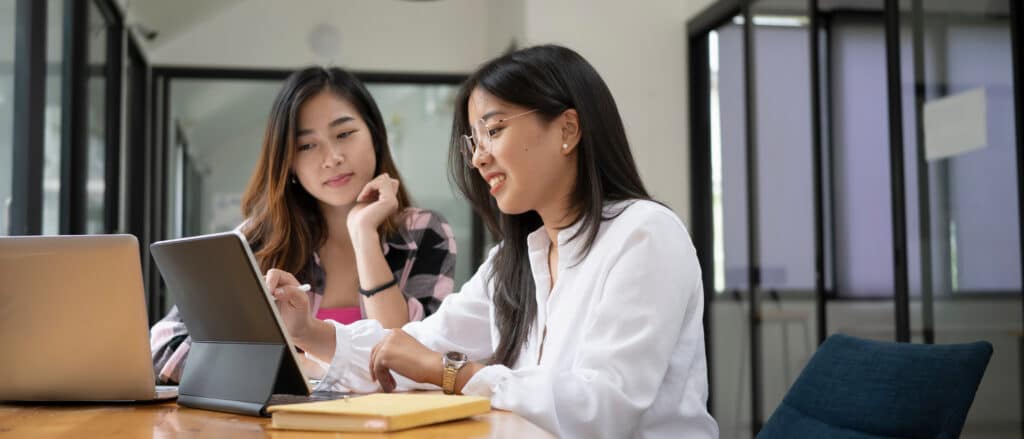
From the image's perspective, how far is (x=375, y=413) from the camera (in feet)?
4.10

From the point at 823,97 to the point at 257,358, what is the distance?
3299mm

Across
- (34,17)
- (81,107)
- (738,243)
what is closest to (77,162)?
(81,107)

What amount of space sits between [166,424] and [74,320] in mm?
331

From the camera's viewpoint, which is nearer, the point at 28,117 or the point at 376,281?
the point at 376,281

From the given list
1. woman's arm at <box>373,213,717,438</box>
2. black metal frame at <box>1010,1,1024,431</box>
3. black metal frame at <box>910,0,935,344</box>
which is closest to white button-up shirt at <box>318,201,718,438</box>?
woman's arm at <box>373,213,717,438</box>

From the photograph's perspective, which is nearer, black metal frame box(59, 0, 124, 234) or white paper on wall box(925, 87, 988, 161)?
white paper on wall box(925, 87, 988, 161)

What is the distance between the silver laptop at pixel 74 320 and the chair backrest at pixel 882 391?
1096 millimetres

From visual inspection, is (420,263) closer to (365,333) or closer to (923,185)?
(365,333)

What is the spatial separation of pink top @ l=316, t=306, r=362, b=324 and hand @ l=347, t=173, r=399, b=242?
0.19 m

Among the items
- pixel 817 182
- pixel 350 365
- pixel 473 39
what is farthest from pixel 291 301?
pixel 473 39

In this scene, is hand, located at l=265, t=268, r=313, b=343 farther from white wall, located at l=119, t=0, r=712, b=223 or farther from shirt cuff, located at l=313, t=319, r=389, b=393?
white wall, located at l=119, t=0, r=712, b=223

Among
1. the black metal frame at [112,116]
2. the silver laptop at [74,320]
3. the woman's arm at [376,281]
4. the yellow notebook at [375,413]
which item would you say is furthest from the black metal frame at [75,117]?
the yellow notebook at [375,413]

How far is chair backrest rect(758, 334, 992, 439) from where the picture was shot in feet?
5.46

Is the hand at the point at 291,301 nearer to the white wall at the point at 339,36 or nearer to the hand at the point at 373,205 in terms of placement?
the hand at the point at 373,205
